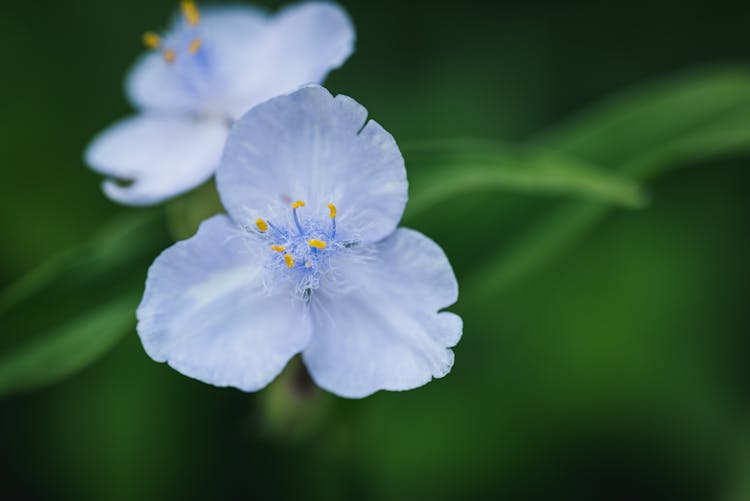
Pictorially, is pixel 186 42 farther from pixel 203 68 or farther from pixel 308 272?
pixel 308 272

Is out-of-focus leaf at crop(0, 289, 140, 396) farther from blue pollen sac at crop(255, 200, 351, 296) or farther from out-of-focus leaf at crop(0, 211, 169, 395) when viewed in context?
blue pollen sac at crop(255, 200, 351, 296)

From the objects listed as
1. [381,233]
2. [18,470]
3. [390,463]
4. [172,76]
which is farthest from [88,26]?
[381,233]

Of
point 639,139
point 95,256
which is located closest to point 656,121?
point 639,139

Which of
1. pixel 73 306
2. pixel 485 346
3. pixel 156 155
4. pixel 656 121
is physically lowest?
pixel 485 346

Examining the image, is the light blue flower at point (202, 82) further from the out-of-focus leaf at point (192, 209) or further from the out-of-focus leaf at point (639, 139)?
the out-of-focus leaf at point (639, 139)

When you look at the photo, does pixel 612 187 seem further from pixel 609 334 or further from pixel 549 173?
pixel 609 334

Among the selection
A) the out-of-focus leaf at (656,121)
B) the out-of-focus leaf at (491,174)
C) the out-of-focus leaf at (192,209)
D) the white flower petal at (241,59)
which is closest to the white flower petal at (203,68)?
the white flower petal at (241,59)
